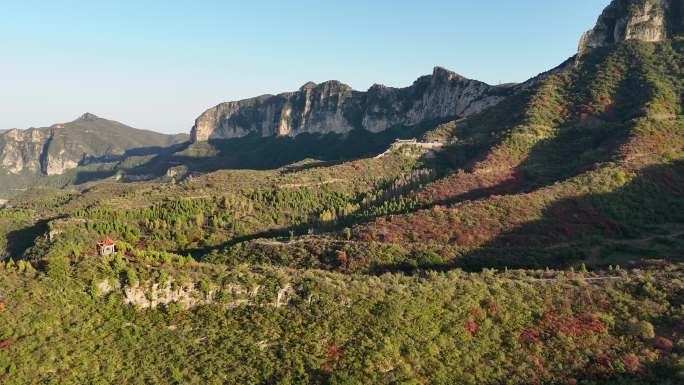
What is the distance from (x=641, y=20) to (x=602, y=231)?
5407 inches

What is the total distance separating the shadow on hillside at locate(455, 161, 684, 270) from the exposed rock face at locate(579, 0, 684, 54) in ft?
335

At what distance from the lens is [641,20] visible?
582ft

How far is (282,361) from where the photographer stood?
131ft

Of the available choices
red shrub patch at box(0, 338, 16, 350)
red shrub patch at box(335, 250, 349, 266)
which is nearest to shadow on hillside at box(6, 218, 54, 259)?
red shrub patch at box(335, 250, 349, 266)

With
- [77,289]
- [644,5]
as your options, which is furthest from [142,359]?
[644,5]

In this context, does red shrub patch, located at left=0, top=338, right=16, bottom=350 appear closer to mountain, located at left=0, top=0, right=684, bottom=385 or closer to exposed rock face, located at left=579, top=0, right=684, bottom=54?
mountain, located at left=0, top=0, right=684, bottom=385

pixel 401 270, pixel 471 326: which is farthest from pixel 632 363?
pixel 401 270

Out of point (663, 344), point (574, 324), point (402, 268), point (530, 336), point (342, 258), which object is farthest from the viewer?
point (342, 258)

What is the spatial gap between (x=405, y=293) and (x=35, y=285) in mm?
35332

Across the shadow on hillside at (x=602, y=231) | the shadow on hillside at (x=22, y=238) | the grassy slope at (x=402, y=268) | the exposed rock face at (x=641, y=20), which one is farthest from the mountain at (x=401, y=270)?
the exposed rock face at (x=641, y=20)

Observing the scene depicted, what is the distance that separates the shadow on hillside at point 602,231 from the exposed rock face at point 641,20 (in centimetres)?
10203

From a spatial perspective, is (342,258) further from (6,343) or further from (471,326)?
(6,343)

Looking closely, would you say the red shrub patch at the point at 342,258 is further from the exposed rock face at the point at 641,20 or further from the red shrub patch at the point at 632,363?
the exposed rock face at the point at 641,20

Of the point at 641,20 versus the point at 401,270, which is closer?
the point at 401,270
